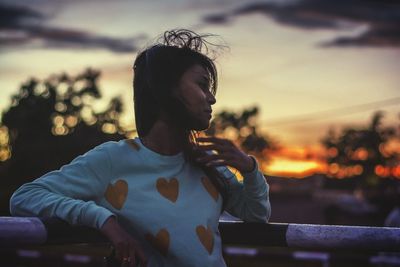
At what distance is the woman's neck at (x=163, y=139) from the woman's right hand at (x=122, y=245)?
0.43m

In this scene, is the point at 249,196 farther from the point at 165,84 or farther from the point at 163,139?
the point at 165,84

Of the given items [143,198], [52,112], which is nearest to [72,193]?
[143,198]

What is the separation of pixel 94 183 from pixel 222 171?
1.74 feet

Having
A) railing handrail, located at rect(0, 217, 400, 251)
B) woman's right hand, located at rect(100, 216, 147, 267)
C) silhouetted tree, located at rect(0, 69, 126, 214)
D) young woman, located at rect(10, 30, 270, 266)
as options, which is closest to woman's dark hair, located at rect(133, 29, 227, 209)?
young woman, located at rect(10, 30, 270, 266)

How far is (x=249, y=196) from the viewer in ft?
6.82

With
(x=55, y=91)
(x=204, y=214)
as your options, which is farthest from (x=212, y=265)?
(x=55, y=91)

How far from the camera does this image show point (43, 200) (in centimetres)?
175

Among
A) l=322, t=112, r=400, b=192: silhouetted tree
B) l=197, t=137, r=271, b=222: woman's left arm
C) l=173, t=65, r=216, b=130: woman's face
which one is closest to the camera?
l=197, t=137, r=271, b=222: woman's left arm

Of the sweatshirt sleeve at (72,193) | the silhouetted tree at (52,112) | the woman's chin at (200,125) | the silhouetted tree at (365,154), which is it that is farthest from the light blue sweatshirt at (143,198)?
the silhouetted tree at (365,154)

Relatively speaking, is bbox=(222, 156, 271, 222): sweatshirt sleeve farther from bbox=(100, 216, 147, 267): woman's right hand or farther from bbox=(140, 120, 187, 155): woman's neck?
bbox=(100, 216, 147, 267): woman's right hand

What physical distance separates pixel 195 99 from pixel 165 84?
0.12 m

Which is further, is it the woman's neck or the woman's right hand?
the woman's neck

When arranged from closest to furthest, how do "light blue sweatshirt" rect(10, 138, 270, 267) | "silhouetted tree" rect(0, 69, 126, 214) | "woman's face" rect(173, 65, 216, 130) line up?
"light blue sweatshirt" rect(10, 138, 270, 267)
"woman's face" rect(173, 65, 216, 130)
"silhouetted tree" rect(0, 69, 126, 214)

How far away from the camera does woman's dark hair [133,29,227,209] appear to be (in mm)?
2027
